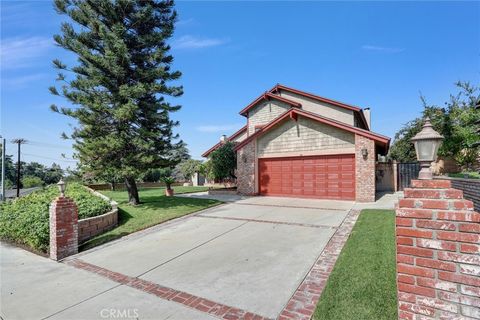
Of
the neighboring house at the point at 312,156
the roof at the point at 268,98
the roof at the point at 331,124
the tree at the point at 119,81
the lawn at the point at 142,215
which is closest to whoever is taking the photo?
the lawn at the point at 142,215

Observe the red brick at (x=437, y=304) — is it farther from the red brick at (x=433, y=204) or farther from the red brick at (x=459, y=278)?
the red brick at (x=433, y=204)

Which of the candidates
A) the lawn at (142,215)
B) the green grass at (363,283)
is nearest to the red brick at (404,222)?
the green grass at (363,283)

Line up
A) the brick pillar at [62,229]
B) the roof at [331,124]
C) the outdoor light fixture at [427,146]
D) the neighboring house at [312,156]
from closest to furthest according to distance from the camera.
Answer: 1. the outdoor light fixture at [427,146]
2. the brick pillar at [62,229]
3. the roof at [331,124]
4. the neighboring house at [312,156]

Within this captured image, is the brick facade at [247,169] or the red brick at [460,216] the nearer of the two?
the red brick at [460,216]

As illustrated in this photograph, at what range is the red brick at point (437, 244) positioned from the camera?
2.16 metres

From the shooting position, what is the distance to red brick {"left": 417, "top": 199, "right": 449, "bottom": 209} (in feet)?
7.27

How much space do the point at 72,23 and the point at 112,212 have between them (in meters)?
8.21

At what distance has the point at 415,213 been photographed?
2318mm

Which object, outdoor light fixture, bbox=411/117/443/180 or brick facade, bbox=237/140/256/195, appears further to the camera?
brick facade, bbox=237/140/256/195

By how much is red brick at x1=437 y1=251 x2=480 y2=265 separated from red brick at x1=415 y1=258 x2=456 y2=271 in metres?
0.05

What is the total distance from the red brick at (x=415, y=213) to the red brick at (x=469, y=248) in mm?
318

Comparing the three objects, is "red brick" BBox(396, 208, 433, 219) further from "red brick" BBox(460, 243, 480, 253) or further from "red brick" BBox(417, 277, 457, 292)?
"red brick" BBox(417, 277, 457, 292)

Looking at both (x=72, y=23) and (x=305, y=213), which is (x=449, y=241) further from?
(x=72, y=23)

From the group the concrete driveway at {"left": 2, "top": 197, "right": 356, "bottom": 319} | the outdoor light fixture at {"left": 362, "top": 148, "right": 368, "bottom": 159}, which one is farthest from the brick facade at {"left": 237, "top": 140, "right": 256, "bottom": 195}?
the concrete driveway at {"left": 2, "top": 197, "right": 356, "bottom": 319}
